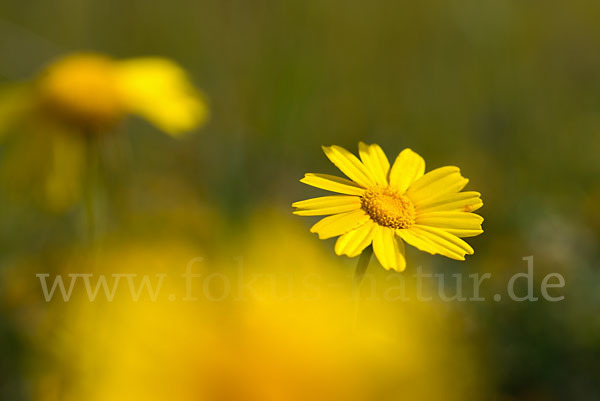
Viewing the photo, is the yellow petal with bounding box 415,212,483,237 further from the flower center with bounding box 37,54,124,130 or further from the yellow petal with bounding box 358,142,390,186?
the flower center with bounding box 37,54,124,130

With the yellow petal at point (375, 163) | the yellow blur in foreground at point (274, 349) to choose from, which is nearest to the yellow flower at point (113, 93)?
the yellow petal at point (375, 163)

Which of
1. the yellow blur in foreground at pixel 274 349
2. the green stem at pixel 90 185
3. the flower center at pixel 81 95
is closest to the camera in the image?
the yellow blur in foreground at pixel 274 349

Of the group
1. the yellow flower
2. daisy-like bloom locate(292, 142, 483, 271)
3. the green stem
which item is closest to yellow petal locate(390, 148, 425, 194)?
daisy-like bloom locate(292, 142, 483, 271)

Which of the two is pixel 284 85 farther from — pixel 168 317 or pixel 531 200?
pixel 168 317

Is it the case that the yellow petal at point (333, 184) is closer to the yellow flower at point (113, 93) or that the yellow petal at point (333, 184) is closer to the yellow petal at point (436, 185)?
the yellow petal at point (436, 185)

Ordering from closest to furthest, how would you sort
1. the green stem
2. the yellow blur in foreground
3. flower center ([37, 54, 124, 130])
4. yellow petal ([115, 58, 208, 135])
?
the yellow blur in foreground
the green stem
flower center ([37, 54, 124, 130])
yellow petal ([115, 58, 208, 135])

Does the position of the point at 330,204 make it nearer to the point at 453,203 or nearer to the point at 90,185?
the point at 453,203
